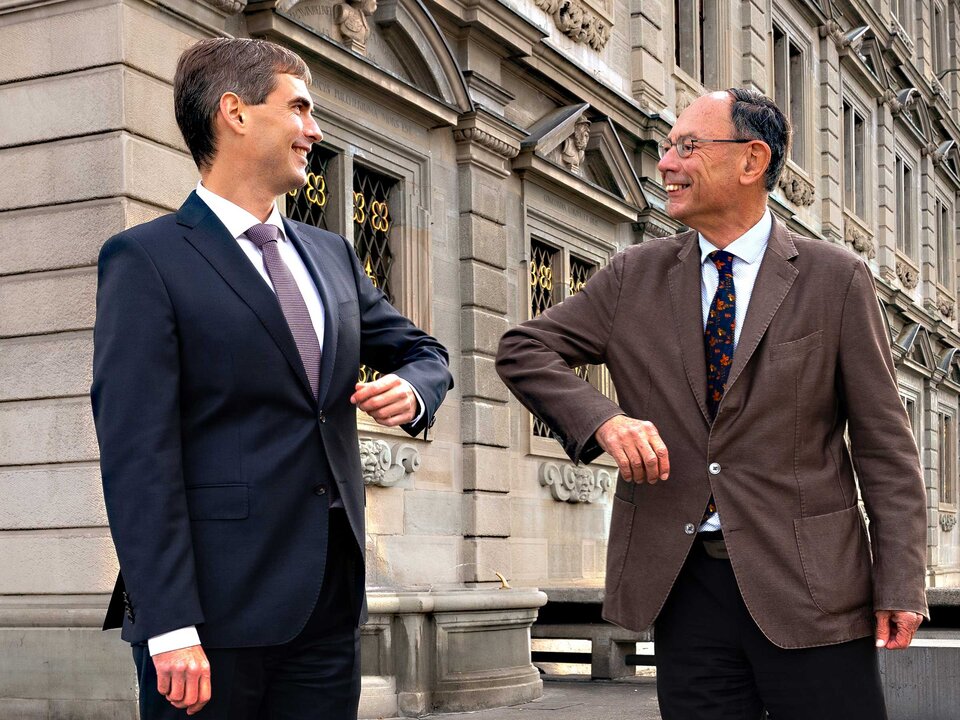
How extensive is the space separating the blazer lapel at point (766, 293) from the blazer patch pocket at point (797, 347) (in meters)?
0.05

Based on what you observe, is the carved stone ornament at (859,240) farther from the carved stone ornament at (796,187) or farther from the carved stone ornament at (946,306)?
the carved stone ornament at (946,306)

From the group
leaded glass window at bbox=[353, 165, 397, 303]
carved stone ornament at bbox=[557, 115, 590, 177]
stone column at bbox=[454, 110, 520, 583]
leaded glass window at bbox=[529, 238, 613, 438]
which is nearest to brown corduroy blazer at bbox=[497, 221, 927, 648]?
leaded glass window at bbox=[353, 165, 397, 303]

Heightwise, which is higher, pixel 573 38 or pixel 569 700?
pixel 573 38

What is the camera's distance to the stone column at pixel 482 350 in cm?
1256

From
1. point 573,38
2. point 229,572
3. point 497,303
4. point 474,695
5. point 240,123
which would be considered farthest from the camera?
point 573,38

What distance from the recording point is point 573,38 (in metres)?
15.2

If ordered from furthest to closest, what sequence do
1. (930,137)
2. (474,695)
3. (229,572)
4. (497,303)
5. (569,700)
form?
(930,137) < (497,303) < (569,700) < (474,695) < (229,572)

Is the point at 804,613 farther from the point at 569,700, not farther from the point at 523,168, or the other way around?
the point at 523,168

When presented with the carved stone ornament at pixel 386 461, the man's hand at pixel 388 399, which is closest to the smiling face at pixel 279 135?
the man's hand at pixel 388 399

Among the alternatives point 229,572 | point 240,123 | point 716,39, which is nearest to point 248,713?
point 229,572

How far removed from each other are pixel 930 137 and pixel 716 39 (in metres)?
13.7

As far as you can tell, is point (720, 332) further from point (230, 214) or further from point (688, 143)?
point (230, 214)

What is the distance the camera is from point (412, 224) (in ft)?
39.9

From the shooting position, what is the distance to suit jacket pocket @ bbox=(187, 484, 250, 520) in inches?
112
